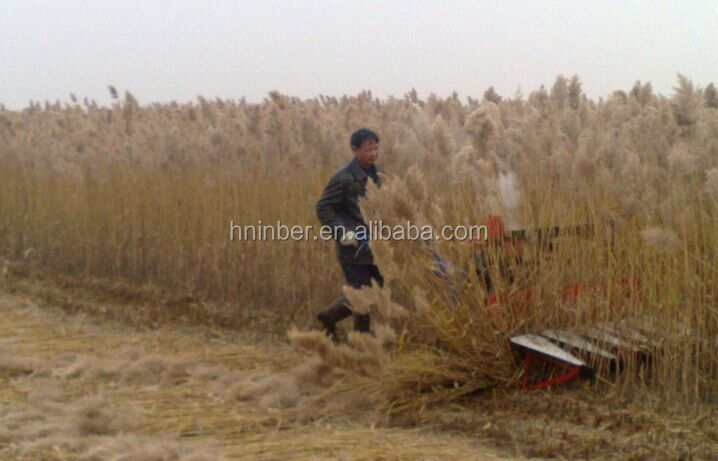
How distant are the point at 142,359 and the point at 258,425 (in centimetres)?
146

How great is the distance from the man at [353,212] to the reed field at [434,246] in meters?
0.22

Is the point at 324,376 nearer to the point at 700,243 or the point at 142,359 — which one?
the point at 142,359

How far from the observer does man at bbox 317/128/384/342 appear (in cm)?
495

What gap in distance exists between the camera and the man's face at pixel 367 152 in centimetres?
504

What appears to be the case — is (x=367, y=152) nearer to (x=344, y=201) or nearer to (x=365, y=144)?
(x=365, y=144)

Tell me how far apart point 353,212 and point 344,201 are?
9 centimetres

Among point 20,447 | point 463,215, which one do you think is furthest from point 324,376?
point 20,447

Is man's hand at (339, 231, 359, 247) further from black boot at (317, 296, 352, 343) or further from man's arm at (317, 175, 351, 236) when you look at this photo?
black boot at (317, 296, 352, 343)

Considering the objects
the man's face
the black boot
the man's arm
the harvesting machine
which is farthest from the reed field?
the man's arm

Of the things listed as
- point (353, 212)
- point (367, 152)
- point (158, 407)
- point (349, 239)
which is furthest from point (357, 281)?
point (158, 407)

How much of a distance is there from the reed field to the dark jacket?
363mm

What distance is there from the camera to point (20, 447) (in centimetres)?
364

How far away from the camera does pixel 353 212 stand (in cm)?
509

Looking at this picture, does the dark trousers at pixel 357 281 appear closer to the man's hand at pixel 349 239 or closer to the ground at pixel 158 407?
the man's hand at pixel 349 239
